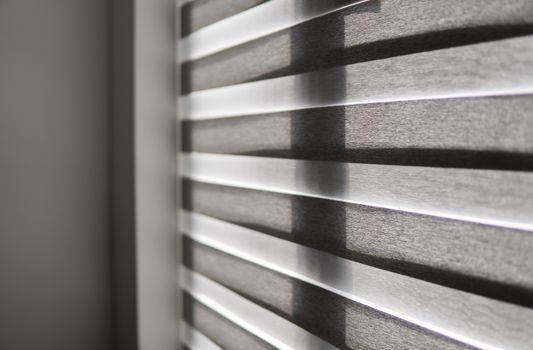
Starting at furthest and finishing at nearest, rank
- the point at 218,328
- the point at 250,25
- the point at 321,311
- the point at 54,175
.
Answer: the point at 54,175 → the point at 218,328 → the point at 250,25 → the point at 321,311

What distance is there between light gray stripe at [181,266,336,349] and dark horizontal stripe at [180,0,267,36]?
78 centimetres

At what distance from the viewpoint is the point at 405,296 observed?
793 millimetres

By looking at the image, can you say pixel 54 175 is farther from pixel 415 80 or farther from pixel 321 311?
pixel 415 80

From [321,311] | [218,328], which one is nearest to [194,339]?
[218,328]

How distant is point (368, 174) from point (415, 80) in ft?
0.62

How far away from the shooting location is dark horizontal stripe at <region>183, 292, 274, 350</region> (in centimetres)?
127

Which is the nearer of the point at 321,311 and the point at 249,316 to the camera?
the point at 321,311

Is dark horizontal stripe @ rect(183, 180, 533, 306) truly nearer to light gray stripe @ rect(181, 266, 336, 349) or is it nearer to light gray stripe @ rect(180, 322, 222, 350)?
light gray stripe @ rect(181, 266, 336, 349)

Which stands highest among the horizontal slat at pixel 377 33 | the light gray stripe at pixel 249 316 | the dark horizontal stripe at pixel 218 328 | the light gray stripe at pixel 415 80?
the horizontal slat at pixel 377 33

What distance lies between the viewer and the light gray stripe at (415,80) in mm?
639

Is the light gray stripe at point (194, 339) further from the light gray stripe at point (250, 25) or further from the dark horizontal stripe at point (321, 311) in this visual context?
the light gray stripe at point (250, 25)

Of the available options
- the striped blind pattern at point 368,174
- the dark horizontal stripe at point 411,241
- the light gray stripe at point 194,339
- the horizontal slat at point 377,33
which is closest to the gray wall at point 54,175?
the light gray stripe at point 194,339

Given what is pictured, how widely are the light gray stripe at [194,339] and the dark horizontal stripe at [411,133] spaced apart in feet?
2.11

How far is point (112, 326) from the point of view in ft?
6.00
